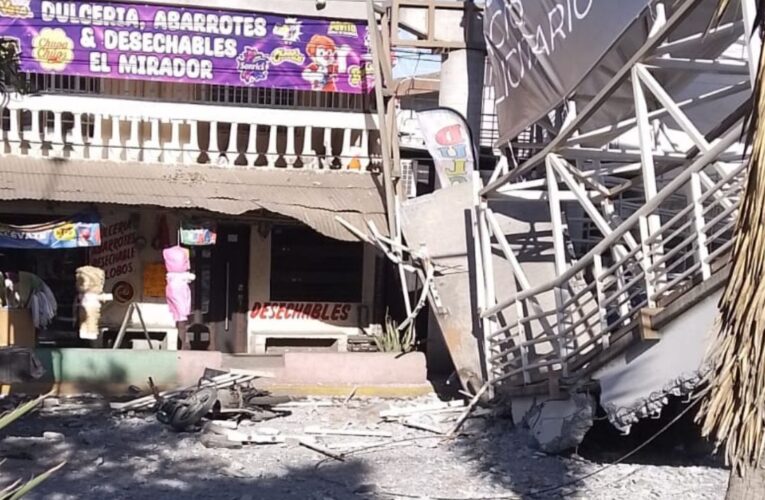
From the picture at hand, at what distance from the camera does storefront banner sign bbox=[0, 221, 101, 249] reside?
1157 cm

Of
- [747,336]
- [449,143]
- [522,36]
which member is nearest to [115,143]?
[449,143]

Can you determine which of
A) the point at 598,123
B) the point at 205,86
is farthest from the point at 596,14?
the point at 205,86

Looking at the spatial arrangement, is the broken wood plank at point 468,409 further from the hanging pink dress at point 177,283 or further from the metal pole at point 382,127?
the hanging pink dress at point 177,283

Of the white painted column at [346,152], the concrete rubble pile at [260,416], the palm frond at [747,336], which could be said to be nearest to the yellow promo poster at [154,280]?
the concrete rubble pile at [260,416]

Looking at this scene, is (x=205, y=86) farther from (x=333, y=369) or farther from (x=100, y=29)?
(x=333, y=369)

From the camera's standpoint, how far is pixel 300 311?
45.8 feet

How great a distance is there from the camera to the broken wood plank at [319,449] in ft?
28.7

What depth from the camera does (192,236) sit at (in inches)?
478

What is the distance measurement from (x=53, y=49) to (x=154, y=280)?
11.4 feet

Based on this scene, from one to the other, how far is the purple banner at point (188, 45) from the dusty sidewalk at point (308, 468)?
4.86 metres

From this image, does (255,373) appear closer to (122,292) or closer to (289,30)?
(122,292)

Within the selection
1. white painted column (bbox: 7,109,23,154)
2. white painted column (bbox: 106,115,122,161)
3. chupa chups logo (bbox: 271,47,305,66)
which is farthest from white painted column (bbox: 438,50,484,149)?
white painted column (bbox: 7,109,23,154)

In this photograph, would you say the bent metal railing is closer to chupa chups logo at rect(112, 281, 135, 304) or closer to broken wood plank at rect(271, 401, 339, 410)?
broken wood plank at rect(271, 401, 339, 410)

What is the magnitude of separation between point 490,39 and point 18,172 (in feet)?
20.3
